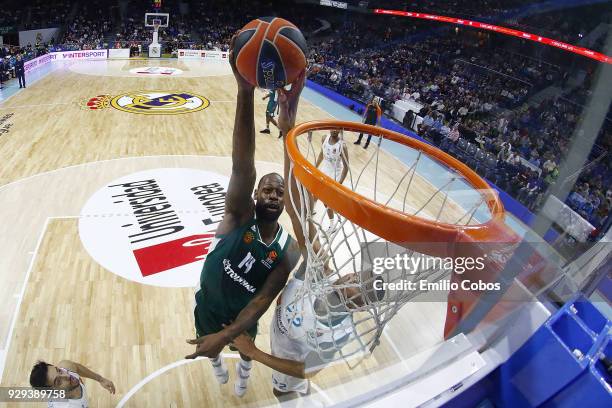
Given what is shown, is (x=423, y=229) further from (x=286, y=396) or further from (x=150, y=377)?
(x=150, y=377)

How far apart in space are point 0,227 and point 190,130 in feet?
15.3

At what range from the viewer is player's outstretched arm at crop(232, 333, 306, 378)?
1.99m


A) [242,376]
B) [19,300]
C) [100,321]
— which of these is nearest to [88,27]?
[19,300]

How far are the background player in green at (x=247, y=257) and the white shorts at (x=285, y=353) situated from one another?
0.21 m

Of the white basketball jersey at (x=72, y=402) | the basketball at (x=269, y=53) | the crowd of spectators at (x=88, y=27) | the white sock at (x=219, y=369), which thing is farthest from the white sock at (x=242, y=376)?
the crowd of spectators at (x=88, y=27)

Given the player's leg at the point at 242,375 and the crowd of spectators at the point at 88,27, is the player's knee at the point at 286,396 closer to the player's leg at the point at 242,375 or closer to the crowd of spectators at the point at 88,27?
the player's leg at the point at 242,375

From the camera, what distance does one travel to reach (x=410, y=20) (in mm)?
17828

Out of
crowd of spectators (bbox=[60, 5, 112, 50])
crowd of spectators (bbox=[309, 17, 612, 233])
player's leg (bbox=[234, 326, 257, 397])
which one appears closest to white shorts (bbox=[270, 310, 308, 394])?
player's leg (bbox=[234, 326, 257, 397])

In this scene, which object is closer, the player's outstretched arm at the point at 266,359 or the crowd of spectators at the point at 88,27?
the player's outstretched arm at the point at 266,359

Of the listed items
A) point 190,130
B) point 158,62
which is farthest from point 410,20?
point 190,130

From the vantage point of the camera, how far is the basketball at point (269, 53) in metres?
1.76

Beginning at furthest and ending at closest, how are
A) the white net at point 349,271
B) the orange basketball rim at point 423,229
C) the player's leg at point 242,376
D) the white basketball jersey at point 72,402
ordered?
the player's leg at point 242,376 → the white basketball jersey at point 72,402 → the white net at point 349,271 → the orange basketball rim at point 423,229

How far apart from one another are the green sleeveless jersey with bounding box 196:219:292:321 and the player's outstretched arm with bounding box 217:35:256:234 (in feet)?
0.25

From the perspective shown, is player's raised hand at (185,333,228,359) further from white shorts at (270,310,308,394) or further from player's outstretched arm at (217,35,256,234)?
player's outstretched arm at (217,35,256,234)
